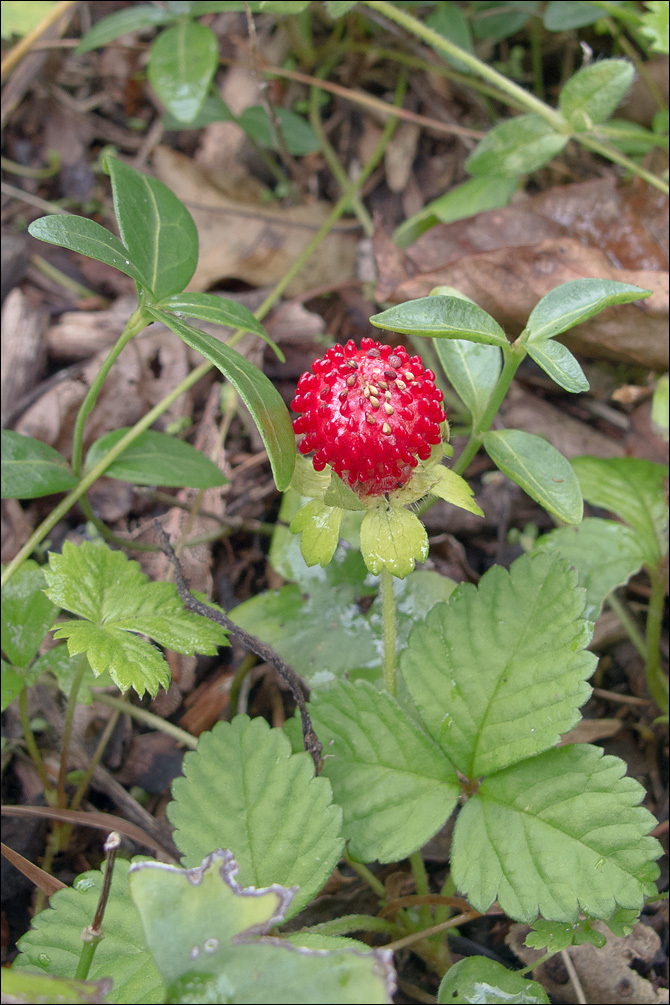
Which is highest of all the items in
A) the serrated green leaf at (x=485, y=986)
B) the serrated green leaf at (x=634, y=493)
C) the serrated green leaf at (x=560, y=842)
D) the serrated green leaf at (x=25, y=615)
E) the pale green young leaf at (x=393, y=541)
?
the pale green young leaf at (x=393, y=541)

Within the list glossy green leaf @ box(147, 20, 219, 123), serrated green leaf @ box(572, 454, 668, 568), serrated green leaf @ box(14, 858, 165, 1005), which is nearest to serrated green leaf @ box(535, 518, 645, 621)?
serrated green leaf @ box(572, 454, 668, 568)

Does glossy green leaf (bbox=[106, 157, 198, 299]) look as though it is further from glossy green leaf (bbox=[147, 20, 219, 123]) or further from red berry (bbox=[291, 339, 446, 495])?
glossy green leaf (bbox=[147, 20, 219, 123])

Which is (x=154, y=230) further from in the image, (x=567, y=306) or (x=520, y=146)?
(x=520, y=146)

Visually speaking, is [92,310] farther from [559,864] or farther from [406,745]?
[559,864]

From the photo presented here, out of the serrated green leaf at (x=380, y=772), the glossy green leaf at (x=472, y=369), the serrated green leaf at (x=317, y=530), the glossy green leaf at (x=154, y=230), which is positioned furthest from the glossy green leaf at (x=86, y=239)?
the serrated green leaf at (x=380, y=772)

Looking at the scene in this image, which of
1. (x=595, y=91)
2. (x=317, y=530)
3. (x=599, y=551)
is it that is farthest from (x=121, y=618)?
(x=595, y=91)

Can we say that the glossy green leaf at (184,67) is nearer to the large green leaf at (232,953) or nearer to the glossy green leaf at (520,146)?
the glossy green leaf at (520,146)

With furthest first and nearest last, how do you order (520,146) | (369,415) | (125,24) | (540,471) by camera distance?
(125,24) < (520,146) < (540,471) < (369,415)
